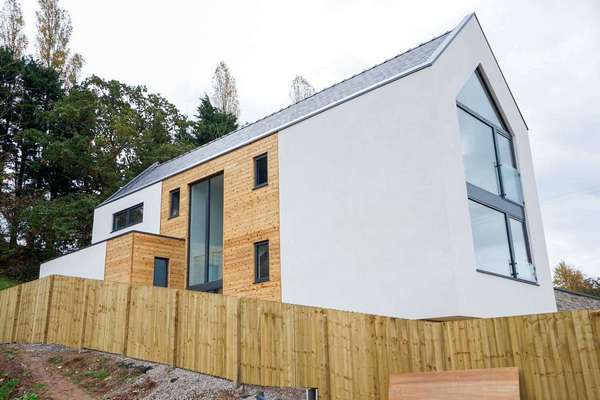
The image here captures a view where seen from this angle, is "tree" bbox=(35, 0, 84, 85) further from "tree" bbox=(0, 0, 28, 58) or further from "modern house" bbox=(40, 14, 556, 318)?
"modern house" bbox=(40, 14, 556, 318)

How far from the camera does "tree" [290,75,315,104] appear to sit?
40237 millimetres

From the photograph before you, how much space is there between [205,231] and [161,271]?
1.80m

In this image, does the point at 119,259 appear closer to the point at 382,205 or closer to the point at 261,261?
the point at 261,261

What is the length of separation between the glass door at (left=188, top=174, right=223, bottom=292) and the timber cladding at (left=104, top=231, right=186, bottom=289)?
14.4 inches

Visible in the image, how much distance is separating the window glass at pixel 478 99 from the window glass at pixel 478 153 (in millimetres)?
325

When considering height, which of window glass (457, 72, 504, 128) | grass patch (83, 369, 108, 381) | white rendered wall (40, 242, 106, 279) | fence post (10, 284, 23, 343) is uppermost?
window glass (457, 72, 504, 128)

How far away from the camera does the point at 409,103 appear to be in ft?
34.9

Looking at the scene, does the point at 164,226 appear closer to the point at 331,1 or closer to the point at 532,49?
the point at 331,1

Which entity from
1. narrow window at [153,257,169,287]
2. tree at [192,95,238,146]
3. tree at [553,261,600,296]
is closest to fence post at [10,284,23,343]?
narrow window at [153,257,169,287]

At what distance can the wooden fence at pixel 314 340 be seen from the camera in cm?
502

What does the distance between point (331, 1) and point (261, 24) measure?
15.1ft

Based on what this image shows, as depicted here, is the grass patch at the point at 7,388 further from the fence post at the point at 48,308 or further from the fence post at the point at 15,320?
the fence post at the point at 15,320

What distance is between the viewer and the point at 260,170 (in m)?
13.9

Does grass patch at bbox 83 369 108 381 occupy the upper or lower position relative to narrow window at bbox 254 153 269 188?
lower
